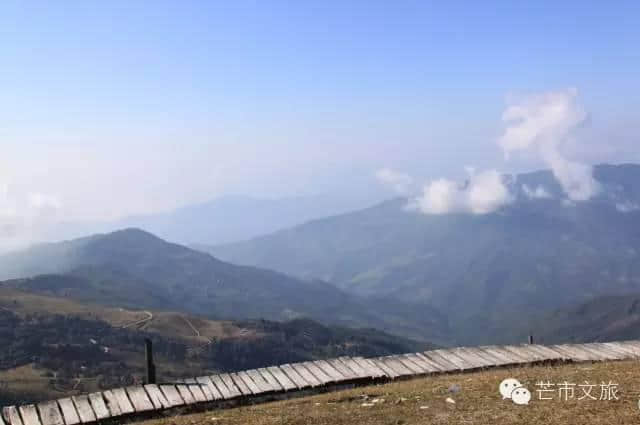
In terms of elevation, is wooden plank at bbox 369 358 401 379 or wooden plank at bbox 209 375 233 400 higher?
wooden plank at bbox 369 358 401 379

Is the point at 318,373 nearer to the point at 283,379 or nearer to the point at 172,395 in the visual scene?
the point at 283,379

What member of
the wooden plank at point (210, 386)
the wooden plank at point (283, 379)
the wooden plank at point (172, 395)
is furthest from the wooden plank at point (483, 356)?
the wooden plank at point (172, 395)

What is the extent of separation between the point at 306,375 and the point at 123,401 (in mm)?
5909

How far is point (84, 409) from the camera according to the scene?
16.5m

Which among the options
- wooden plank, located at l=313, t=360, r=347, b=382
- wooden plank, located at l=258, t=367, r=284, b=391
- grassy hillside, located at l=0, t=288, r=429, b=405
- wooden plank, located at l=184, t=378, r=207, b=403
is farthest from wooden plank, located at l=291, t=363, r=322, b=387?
grassy hillside, located at l=0, t=288, r=429, b=405

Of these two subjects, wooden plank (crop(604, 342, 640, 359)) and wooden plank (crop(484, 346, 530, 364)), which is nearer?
wooden plank (crop(484, 346, 530, 364))

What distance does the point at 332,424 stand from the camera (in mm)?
13914

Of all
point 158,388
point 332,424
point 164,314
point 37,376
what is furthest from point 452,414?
point 164,314

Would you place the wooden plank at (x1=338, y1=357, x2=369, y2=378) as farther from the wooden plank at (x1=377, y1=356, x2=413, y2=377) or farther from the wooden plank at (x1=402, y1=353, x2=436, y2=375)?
the wooden plank at (x1=402, y1=353, x2=436, y2=375)

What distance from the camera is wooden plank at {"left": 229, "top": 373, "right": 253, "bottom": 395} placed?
1820 centimetres

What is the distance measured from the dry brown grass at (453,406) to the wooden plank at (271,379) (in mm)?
925

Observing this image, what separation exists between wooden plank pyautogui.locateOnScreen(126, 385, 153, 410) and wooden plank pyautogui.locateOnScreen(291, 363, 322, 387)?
507 centimetres

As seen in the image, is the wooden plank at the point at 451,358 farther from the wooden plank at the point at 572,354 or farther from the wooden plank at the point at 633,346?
the wooden plank at the point at 633,346

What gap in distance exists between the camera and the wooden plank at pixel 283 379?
1862 cm
